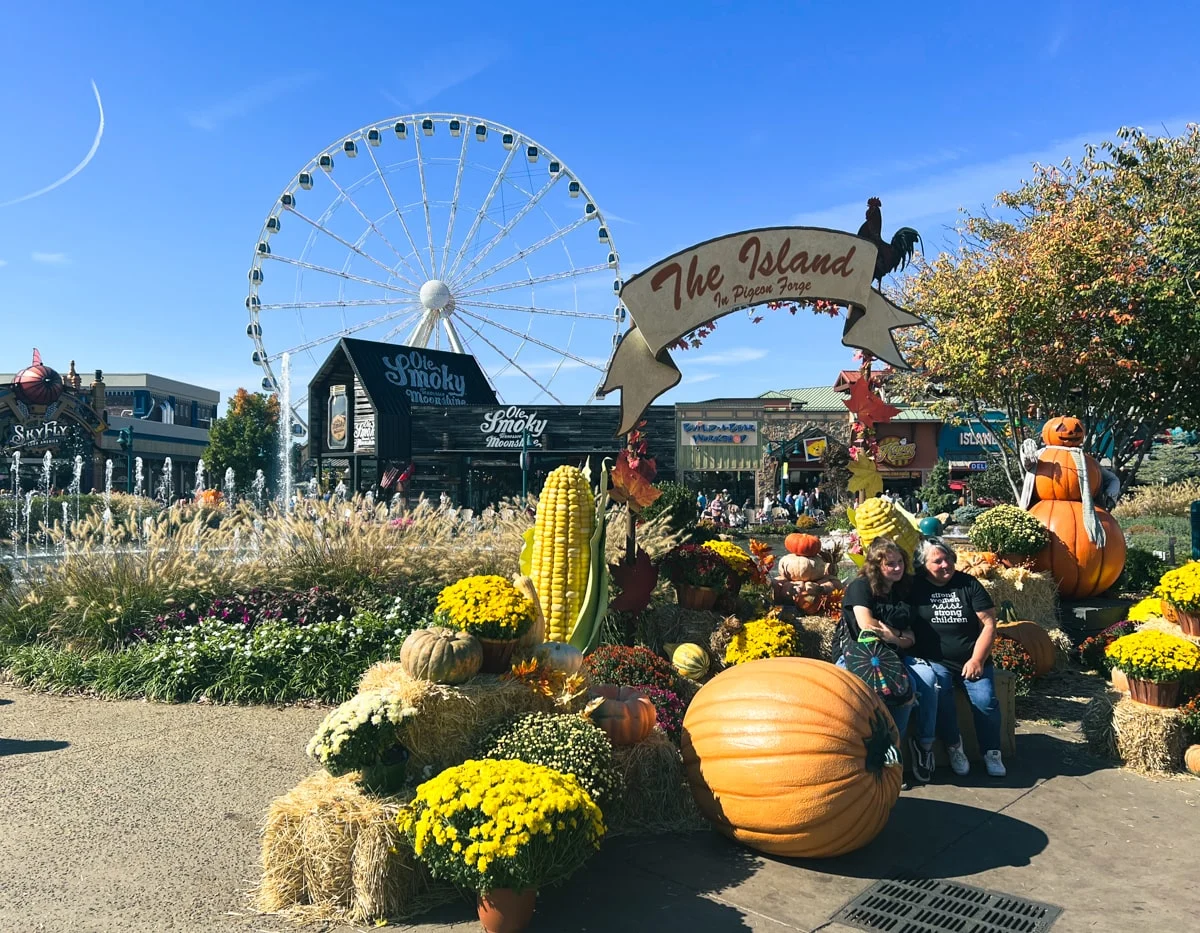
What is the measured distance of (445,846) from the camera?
120 inches

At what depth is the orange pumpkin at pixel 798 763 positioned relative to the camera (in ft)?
12.1

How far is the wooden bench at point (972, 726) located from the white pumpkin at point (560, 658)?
1.85 metres

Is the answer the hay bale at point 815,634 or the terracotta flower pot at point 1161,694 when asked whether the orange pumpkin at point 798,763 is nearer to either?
the terracotta flower pot at point 1161,694

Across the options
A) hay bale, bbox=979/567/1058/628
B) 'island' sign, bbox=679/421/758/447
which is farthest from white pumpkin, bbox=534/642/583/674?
'island' sign, bbox=679/421/758/447

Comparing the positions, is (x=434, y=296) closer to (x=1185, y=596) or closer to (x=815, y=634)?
(x=815, y=634)

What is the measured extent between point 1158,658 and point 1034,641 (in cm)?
165

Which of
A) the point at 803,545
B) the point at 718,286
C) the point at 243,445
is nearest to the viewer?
the point at 718,286

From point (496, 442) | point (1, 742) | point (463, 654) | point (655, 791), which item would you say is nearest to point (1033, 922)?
point (655, 791)

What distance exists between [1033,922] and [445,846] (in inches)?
83.7

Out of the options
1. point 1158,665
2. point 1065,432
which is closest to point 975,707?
point 1158,665

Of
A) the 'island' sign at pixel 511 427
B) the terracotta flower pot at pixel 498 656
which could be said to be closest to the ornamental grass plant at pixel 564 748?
the terracotta flower pot at pixel 498 656

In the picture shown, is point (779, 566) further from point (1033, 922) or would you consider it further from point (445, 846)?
point (445, 846)

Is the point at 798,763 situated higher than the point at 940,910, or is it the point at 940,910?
the point at 798,763

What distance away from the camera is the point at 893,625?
4965 millimetres
